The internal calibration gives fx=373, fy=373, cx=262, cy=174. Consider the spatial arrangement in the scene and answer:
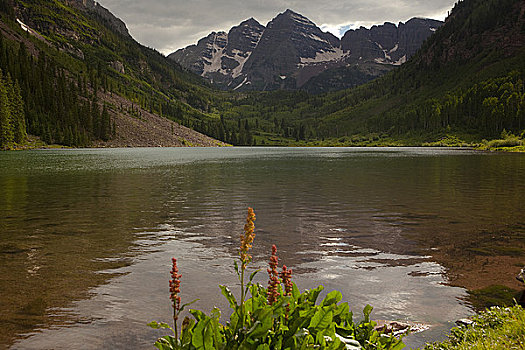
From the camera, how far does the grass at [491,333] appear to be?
689 cm

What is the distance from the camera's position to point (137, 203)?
3052 centimetres

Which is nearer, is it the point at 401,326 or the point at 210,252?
the point at 401,326

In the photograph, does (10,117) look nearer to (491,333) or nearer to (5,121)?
(5,121)

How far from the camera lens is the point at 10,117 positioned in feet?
526

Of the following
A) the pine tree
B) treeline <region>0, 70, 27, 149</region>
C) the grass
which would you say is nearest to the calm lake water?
the grass

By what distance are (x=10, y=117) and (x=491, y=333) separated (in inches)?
7566

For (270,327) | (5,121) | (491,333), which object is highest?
(5,121)

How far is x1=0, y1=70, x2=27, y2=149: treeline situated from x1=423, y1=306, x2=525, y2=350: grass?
17696cm

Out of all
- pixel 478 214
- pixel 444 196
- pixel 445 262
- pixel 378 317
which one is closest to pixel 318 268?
pixel 378 317

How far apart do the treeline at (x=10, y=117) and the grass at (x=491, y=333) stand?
176958 mm

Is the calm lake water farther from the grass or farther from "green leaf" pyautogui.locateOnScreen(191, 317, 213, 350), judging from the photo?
"green leaf" pyautogui.locateOnScreen(191, 317, 213, 350)

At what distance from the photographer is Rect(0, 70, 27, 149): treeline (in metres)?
152

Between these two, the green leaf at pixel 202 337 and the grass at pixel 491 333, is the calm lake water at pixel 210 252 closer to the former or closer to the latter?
the grass at pixel 491 333

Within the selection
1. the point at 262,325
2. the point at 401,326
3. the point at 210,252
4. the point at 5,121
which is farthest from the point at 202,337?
the point at 5,121
